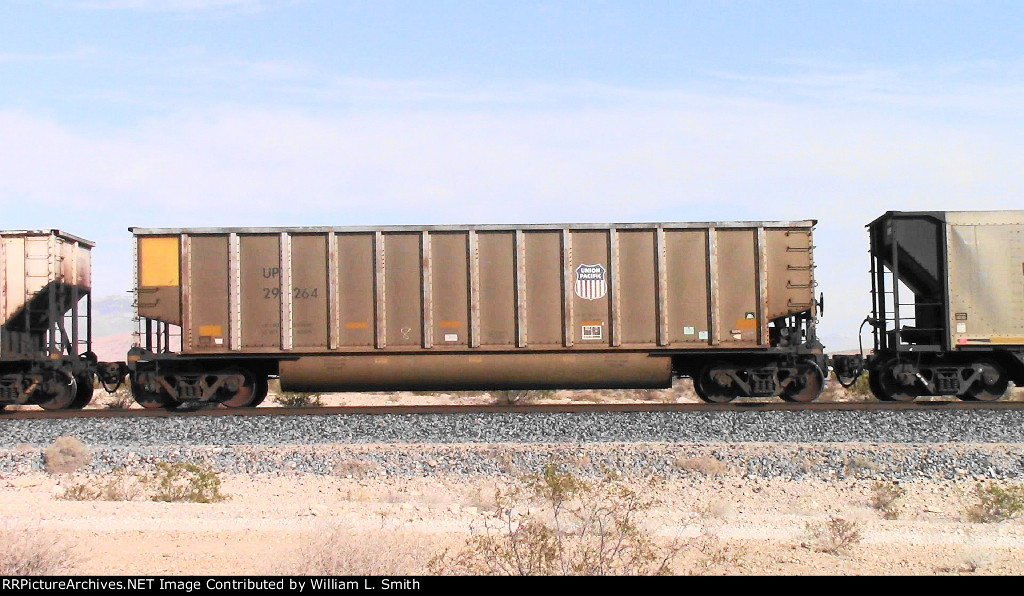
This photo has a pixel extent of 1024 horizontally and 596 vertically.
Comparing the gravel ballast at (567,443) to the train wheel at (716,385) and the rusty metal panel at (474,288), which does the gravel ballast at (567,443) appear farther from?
the rusty metal panel at (474,288)

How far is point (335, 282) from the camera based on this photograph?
1540 cm

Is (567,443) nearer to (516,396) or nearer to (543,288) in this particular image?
(543,288)

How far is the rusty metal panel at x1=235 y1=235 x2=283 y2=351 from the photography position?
607 inches

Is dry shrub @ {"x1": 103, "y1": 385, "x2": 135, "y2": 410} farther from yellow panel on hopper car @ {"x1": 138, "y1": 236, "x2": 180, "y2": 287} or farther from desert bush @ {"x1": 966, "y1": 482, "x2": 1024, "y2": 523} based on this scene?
desert bush @ {"x1": 966, "y1": 482, "x2": 1024, "y2": 523}

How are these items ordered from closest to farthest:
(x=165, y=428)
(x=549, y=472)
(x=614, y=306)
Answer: (x=549, y=472) → (x=165, y=428) → (x=614, y=306)

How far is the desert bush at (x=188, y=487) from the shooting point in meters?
9.32

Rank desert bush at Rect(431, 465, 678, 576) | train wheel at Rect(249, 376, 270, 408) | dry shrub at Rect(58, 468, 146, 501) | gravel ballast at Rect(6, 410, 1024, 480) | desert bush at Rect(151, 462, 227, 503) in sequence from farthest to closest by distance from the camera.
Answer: train wheel at Rect(249, 376, 270, 408), gravel ballast at Rect(6, 410, 1024, 480), dry shrub at Rect(58, 468, 146, 501), desert bush at Rect(151, 462, 227, 503), desert bush at Rect(431, 465, 678, 576)

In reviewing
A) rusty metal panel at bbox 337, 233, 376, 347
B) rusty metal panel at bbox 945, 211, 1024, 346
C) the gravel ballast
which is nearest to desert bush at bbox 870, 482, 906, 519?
the gravel ballast

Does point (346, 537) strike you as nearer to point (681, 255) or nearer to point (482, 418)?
point (482, 418)

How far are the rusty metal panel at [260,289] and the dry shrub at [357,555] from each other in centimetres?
859

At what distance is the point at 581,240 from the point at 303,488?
7.20 metres

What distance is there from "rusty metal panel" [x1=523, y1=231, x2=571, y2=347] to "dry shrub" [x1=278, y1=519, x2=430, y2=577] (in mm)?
8122

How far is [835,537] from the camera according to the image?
24.1 feet

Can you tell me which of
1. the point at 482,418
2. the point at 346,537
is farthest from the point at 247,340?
the point at 346,537
